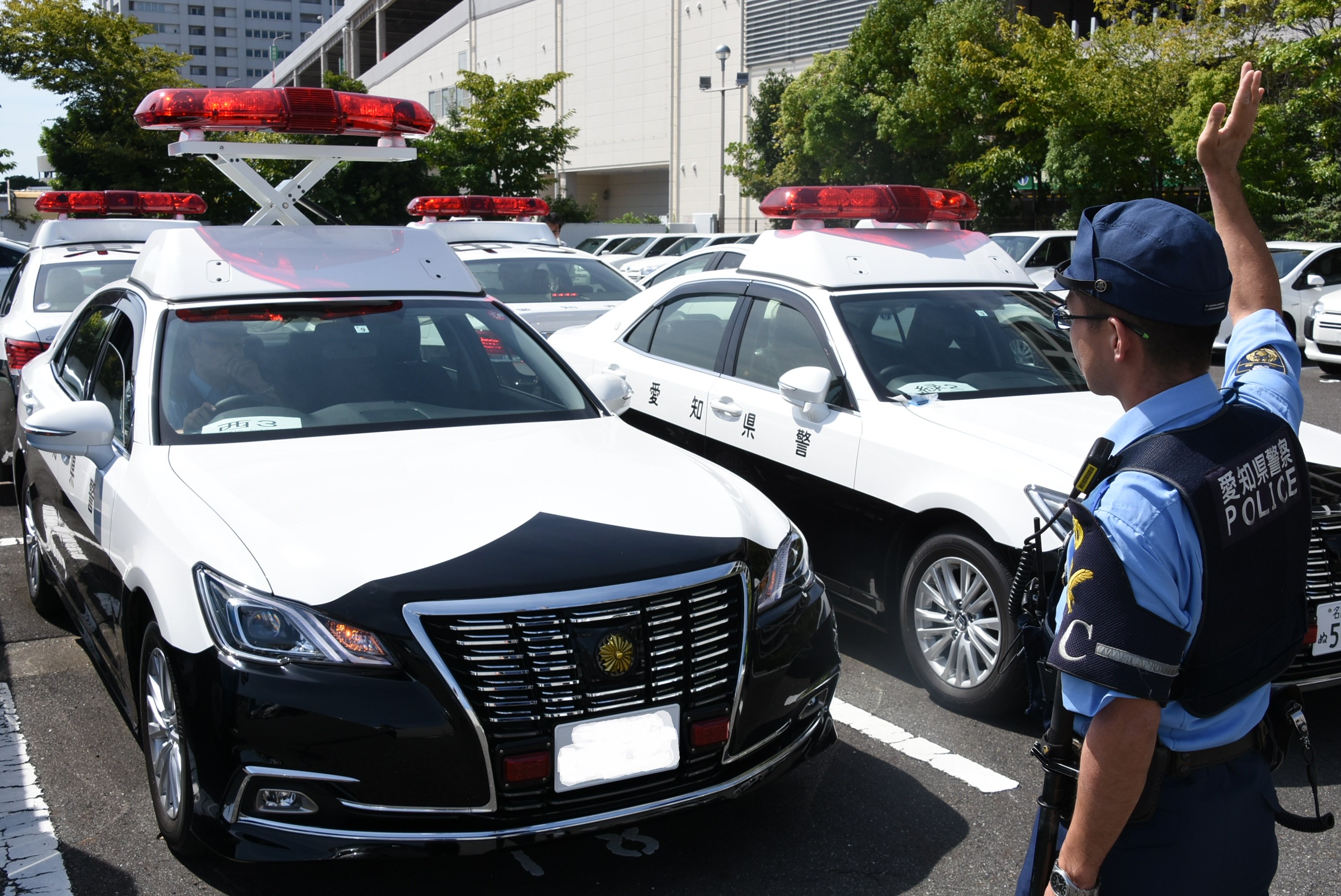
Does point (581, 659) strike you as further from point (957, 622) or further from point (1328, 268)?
point (1328, 268)

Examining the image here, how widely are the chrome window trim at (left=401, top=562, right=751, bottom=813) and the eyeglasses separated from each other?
1378 mm

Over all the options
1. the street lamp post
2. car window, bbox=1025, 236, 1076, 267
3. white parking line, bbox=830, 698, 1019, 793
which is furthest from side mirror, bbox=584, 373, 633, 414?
the street lamp post

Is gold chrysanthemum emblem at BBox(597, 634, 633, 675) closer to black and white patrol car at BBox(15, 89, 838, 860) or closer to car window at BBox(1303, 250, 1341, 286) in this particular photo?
black and white patrol car at BBox(15, 89, 838, 860)

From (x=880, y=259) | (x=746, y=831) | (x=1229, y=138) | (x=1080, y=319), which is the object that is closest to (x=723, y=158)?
(x=880, y=259)

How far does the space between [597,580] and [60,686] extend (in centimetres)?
275

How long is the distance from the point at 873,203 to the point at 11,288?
6.92m

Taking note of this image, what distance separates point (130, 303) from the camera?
15.2 ft

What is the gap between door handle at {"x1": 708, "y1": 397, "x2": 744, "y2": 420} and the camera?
18.4 feet

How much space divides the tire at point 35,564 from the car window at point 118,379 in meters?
0.96

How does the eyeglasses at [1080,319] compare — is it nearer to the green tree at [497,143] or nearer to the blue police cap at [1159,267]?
the blue police cap at [1159,267]

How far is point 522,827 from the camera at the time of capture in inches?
115

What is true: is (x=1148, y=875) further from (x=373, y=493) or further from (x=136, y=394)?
(x=136, y=394)

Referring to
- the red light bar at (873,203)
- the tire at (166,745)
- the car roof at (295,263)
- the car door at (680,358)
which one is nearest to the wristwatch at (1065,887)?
the tire at (166,745)

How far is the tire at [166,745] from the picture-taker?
3045mm
